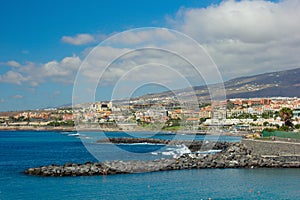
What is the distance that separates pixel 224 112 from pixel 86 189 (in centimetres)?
10083

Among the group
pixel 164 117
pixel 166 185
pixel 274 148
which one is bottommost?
pixel 166 185

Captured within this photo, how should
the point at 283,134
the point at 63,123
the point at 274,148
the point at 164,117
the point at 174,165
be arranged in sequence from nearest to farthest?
the point at 174,165 → the point at 274,148 → the point at 283,134 → the point at 164,117 → the point at 63,123

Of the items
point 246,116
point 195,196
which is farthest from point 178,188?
point 246,116

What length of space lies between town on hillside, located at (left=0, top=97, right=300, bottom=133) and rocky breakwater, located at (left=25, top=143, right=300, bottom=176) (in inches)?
602

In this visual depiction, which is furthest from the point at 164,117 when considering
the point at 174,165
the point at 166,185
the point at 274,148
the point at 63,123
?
the point at 63,123

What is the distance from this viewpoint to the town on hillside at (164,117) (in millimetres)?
73219

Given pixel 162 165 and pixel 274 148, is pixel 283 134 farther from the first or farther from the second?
pixel 162 165

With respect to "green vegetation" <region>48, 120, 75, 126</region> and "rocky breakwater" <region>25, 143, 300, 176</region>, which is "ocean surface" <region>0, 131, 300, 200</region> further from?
"green vegetation" <region>48, 120, 75, 126</region>

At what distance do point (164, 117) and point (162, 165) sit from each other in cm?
5681

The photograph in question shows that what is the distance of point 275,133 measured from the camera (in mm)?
37938

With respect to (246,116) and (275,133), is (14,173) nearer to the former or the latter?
(275,133)

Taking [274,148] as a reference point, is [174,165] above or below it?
below

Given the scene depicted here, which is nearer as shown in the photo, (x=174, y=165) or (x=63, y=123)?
(x=174, y=165)

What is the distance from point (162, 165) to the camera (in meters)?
29.5
